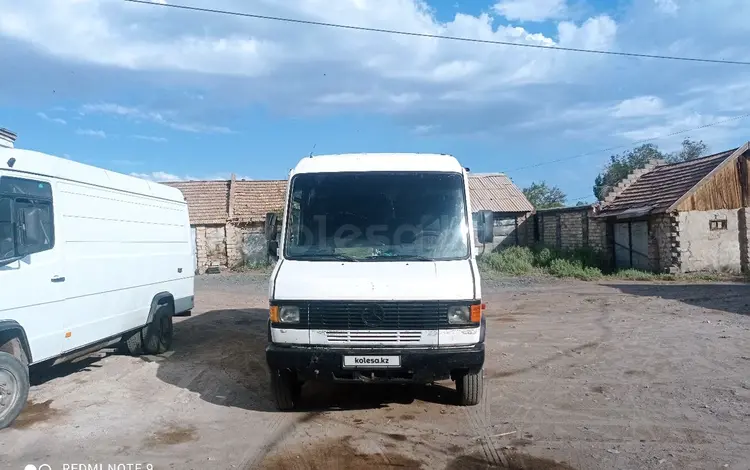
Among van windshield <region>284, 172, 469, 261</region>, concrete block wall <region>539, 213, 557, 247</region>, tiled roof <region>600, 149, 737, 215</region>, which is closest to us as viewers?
van windshield <region>284, 172, 469, 261</region>

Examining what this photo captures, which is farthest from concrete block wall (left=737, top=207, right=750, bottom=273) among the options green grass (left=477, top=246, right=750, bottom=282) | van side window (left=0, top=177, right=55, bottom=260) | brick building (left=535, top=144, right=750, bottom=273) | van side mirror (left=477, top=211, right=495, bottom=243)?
van side window (left=0, top=177, right=55, bottom=260)

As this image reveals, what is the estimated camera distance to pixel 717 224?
2147 cm

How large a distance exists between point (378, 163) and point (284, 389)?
2.68 m

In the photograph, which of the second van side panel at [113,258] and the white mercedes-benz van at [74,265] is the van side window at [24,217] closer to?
the white mercedes-benz van at [74,265]

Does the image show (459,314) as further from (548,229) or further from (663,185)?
(548,229)

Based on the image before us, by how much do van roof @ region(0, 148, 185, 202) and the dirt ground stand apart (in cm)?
256

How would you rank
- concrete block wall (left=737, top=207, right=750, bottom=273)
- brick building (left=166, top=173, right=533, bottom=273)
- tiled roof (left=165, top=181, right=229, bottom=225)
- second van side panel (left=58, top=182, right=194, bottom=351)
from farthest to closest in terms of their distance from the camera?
tiled roof (left=165, top=181, right=229, bottom=225), brick building (left=166, top=173, right=533, bottom=273), concrete block wall (left=737, top=207, right=750, bottom=273), second van side panel (left=58, top=182, right=194, bottom=351)

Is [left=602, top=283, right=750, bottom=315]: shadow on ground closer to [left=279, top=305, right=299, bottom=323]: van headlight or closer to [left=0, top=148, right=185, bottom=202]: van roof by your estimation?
[left=279, top=305, right=299, bottom=323]: van headlight

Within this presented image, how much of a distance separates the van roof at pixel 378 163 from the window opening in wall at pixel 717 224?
17962mm

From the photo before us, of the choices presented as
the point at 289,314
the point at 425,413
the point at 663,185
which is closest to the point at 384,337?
the point at 289,314

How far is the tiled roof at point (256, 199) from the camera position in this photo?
28378mm

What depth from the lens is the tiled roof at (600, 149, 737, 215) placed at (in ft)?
70.5

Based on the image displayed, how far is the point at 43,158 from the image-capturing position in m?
6.71

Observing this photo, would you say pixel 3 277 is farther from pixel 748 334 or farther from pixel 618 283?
pixel 618 283
